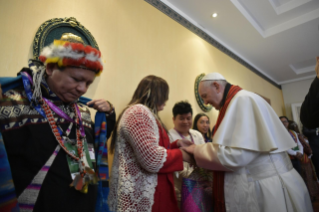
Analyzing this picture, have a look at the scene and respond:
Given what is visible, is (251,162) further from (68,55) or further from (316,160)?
(316,160)

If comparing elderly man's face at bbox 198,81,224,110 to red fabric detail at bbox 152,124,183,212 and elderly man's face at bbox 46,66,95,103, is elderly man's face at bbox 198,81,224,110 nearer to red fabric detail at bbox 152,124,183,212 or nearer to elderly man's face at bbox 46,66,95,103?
red fabric detail at bbox 152,124,183,212

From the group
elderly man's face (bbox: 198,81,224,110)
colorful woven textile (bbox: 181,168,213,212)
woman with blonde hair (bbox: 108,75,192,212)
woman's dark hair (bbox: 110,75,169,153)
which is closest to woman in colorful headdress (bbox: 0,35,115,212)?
woman with blonde hair (bbox: 108,75,192,212)

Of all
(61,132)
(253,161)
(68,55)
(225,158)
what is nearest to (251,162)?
(253,161)

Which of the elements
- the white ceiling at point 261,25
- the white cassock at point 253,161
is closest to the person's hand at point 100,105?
the white cassock at point 253,161

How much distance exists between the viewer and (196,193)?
1446 millimetres

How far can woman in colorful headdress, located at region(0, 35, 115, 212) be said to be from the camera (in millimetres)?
856

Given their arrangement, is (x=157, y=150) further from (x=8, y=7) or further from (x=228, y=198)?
(x=8, y=7)

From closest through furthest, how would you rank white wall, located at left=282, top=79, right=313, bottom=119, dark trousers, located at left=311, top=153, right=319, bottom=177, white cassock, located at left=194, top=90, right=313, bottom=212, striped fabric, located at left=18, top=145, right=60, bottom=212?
striped fabric, located at left=18, top=145, right=60, bottom=212
white cassock, located at left=194, top=90, right=313, bottom=212
dark trousers, located at left=311, top=153, right=319, bottom=177
white wall, located at left=282, top=79, right=313, bottom=119

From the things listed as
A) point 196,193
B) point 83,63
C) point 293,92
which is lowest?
point 196,193

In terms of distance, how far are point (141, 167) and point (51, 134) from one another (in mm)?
650

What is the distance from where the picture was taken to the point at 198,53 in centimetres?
377

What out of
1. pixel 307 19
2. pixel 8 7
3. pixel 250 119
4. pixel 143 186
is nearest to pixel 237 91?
pixel 250 119

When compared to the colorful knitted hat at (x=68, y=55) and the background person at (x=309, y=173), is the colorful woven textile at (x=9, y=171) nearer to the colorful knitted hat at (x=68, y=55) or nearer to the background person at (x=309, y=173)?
the colorful knitted hat at (x=68, y=55)

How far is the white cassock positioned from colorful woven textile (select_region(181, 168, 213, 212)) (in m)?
0.12
